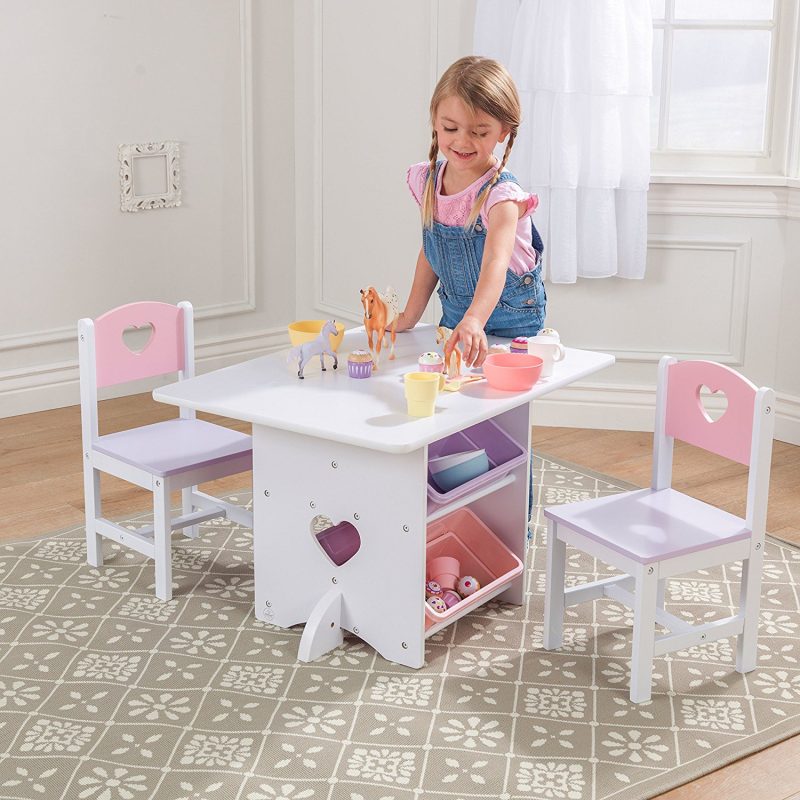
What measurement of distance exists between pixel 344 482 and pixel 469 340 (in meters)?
0.38

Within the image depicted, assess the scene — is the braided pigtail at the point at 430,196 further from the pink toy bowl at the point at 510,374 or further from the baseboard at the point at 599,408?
the baseboard at the point at 599,408

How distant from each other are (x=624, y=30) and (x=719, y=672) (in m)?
1.98

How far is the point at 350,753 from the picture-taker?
209 centimetres

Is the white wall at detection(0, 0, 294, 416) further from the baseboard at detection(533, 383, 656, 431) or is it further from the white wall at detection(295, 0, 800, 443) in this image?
the baseboard at detection(533, 383, 656, 431)

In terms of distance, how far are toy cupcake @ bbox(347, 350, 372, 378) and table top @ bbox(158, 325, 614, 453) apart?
14 mm

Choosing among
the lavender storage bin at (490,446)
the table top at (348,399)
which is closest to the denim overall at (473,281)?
the table top at (348,399)

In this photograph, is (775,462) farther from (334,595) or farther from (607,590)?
(334,595)

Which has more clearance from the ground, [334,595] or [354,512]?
[354,512]

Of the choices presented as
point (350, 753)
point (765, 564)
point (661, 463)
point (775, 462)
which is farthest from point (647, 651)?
point (775, 462)

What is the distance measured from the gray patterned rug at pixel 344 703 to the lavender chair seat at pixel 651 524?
32 centimetres

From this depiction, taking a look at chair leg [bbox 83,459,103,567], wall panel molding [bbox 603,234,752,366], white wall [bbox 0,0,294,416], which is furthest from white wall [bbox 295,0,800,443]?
chair leg [bbox 83,459,103,567]

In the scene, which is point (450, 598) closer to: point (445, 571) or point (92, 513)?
point (445, 571)

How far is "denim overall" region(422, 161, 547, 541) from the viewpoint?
256cm

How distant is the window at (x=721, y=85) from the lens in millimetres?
3652
